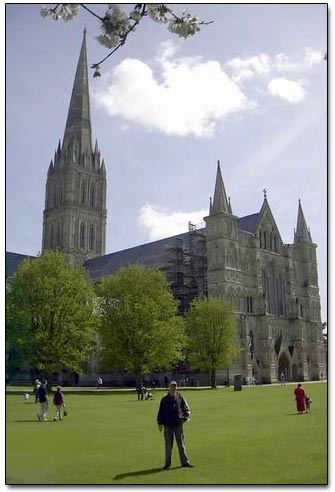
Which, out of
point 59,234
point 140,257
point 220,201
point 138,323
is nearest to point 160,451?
point 138,323

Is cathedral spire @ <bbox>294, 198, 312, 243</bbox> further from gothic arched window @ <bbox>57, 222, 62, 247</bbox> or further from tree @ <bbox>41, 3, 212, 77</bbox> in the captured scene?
tree @ <bbox>41, 3, 212, 77</bbox>

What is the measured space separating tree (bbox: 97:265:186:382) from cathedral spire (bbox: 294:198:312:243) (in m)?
46.1

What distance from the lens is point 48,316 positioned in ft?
151

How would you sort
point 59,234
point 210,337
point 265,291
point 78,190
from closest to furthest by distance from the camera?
point 210,337 < point 265,291 < point 59,234 < point 78,190

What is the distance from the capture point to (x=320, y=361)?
8525cm

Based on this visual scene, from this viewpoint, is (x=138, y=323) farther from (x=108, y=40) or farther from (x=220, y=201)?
(x=108, y=40)

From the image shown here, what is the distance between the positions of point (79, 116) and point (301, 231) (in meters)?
55.2

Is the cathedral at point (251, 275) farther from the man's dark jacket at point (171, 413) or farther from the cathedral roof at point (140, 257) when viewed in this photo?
the man's dark jacket at point (171, 413)

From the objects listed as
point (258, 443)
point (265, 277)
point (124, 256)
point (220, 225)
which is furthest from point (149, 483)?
point (124, 256)

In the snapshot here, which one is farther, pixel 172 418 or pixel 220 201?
pixel 220 201

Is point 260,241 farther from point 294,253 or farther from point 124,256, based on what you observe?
point 124,256

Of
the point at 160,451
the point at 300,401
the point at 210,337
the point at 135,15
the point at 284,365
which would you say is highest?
the point at 135,15

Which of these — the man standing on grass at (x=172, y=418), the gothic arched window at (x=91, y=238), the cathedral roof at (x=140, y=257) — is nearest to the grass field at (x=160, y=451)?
the man standing on grass at (x=172, y=418)

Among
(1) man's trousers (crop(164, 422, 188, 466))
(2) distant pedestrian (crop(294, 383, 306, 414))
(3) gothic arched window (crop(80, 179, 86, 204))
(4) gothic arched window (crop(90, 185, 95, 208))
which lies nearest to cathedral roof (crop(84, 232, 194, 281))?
(4) gothic arched window (crop(90, 185, 95, 208))
